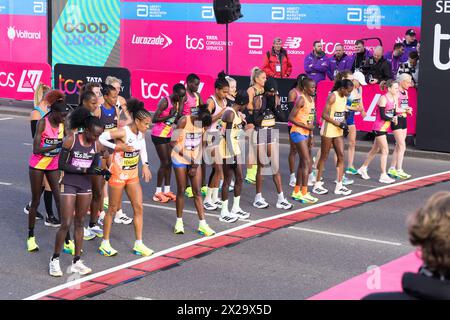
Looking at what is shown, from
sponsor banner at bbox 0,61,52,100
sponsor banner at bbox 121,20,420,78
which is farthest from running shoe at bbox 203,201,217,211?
sponsor banner at bbox 0,61,52,100

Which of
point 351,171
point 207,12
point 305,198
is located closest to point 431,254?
point 305,198

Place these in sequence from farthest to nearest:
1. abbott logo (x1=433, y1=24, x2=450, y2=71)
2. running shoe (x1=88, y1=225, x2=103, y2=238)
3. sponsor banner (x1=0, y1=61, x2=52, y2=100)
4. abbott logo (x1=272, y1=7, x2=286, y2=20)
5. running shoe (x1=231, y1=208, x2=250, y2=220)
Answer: sponsor banner (x1=0, y1=61, x2=52, y2=100) < abbott logo (x1=272, y1=7, x2=286, y2=20) < abbott logo (x1=433, y1=24, x2=450, y2=71) < running shoe (x1=231, y1=208, x2=250, y2=220) < running shoe (x1=88, y1=225, x2=103, y2=238)

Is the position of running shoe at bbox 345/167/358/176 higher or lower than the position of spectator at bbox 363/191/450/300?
lower

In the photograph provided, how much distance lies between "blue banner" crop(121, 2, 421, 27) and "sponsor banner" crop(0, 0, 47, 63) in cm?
319

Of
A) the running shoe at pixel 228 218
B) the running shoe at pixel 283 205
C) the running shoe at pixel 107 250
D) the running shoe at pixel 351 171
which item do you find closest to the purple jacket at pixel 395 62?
the running shoe at pixel 351 171

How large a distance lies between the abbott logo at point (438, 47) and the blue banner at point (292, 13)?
11.2ft

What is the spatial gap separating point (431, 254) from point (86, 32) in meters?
23.7

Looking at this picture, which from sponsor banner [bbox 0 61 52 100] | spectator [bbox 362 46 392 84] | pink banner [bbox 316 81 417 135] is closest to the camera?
pink banner [bbox 316 81 417 135]

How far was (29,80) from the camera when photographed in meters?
24.9

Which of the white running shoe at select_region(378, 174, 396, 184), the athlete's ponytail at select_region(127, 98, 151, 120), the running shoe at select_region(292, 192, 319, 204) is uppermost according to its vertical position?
the athlete's ponytail at select_region(127, 98, 151, 120)

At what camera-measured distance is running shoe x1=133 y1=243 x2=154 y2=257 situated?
1093 centimetres

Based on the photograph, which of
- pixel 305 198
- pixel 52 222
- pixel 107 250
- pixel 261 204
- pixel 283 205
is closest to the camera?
pixel 107 250

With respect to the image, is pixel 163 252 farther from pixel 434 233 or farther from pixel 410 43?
pixel 410 43

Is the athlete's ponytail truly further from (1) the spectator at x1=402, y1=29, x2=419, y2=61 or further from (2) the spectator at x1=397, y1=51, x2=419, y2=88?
(1) the spectator at x1=402, y1=29, x2=419, y2=61
